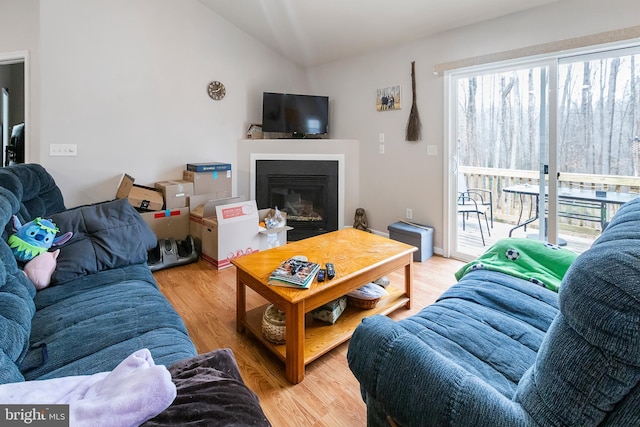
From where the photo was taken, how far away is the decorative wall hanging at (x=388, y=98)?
3.79 m

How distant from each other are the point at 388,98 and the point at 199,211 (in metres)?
2.37

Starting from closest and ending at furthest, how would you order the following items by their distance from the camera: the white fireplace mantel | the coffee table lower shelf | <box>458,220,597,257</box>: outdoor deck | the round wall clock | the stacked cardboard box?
the coffee table lower shelf → the stacked cardboard box → <box>458,220,597,257</box>: outdoor deck → the round wall clock → the white fireplace mantel

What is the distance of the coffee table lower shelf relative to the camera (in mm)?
1864

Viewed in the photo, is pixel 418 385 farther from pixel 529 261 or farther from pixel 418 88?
pixel 418 88

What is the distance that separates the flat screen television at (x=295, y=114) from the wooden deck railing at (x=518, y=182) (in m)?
1.86

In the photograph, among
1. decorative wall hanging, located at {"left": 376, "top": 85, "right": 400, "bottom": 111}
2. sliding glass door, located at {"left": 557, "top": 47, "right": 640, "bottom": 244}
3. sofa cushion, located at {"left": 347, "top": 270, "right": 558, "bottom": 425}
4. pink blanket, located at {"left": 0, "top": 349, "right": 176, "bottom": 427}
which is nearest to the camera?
pink blanket, located at {"left": 0, "top": 349, "right": 176, "bottom": 427}

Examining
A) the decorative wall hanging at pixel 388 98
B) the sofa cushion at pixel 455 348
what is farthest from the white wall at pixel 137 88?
the sofa cushion at pixel 455 348

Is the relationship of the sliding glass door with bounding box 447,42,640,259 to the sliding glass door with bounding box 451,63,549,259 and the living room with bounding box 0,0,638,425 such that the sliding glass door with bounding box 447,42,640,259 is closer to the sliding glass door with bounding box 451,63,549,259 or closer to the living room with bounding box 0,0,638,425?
the sliding glass door with bounding box 451,63,549,259

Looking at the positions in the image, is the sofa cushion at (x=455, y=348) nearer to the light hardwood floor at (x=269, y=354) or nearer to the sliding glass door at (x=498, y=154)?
the light hardwood floor at (x=269, y=354)

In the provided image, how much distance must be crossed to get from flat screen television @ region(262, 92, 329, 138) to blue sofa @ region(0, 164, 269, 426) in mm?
2284

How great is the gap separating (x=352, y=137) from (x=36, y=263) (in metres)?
3.38

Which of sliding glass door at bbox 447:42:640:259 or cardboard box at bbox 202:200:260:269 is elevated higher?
sliding glass door at bbox 447:42:640:259

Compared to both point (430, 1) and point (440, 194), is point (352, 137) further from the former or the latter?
point (430, 1)

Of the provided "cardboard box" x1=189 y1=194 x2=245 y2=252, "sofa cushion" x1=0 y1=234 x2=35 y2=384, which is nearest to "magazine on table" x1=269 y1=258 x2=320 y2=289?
"sofa cushion" x1=0 y1=234 x2=35 y2=384
